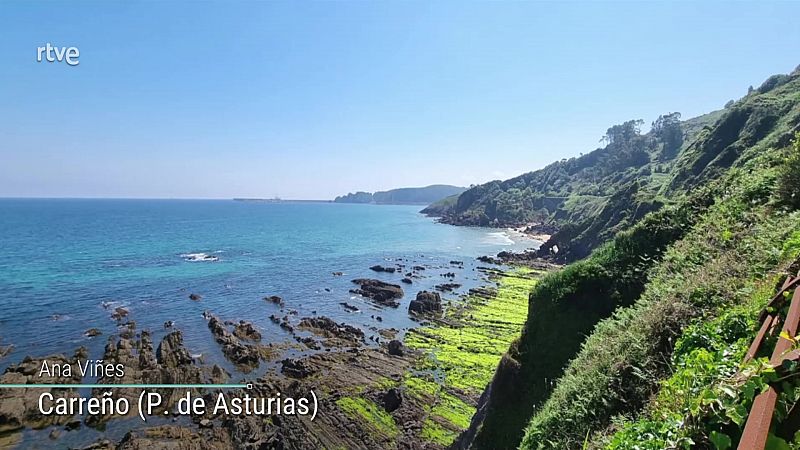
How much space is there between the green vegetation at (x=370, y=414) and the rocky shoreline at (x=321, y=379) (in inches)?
3.1

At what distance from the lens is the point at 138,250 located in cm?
9594

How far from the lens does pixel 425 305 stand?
56562mm

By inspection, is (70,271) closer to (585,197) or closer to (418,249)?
(418,249)

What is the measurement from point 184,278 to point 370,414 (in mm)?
53901

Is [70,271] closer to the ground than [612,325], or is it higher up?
closer to the ground

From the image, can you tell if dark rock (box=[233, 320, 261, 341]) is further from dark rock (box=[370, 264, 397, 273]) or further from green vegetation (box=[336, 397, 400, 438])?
dark rock (box=[370, 264, 397, 273])

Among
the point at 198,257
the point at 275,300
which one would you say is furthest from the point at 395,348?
the point at 198,257

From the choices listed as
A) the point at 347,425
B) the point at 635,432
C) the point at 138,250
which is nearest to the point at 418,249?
the point at 138,250

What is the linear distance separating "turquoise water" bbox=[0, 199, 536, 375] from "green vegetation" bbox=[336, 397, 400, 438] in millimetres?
14827

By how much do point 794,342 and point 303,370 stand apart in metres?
37.1

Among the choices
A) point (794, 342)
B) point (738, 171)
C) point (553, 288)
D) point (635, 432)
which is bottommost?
point (553, 288)

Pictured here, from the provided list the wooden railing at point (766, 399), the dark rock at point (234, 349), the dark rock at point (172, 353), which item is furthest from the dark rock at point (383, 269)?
the wooden railing at point (766, 399)

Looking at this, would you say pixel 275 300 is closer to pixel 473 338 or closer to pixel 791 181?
pixel 473 338

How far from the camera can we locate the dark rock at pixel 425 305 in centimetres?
5586
